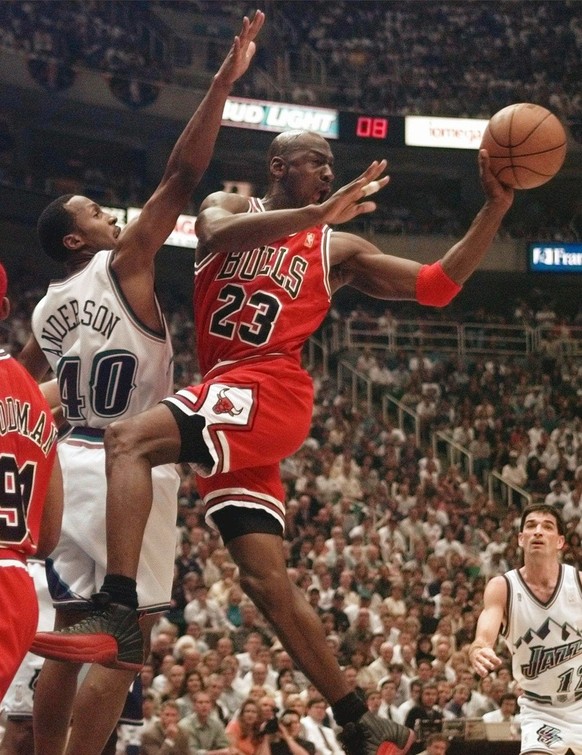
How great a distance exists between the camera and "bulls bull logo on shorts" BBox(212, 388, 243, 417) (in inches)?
171

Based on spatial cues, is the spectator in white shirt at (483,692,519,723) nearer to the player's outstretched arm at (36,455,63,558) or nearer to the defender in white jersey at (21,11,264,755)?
the defender in white jersey at (21,11,264,755)

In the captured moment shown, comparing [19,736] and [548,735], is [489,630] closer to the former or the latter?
[548,735]

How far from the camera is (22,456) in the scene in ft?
11.2

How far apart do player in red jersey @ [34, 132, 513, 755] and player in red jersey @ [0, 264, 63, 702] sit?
1.54ft

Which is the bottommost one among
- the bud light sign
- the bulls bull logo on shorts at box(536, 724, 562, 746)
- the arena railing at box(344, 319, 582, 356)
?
the bulls bull logo on shorts at box(536, 724, 562, 746)

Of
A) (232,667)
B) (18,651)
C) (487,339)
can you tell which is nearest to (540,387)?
(487,339)

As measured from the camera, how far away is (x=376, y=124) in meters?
24.3

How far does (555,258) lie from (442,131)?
378 centimetres

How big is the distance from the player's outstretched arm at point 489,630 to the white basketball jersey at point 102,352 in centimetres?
190

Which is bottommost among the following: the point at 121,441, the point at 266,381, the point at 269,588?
the point at 269,588

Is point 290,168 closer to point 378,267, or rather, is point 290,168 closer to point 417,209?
point 378,267

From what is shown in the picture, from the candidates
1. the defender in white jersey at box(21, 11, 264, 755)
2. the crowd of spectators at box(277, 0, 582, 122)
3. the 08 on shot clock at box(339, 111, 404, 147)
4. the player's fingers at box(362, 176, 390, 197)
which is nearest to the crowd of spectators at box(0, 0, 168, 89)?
the crowd of spectators at box(277, 0, 582, 122)

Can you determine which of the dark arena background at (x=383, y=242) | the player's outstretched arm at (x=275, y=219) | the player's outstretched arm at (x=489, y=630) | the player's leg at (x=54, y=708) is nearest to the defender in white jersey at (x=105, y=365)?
the player's leg at (x=54, y=708)

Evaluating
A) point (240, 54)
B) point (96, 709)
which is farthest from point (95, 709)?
point (240, 54)
